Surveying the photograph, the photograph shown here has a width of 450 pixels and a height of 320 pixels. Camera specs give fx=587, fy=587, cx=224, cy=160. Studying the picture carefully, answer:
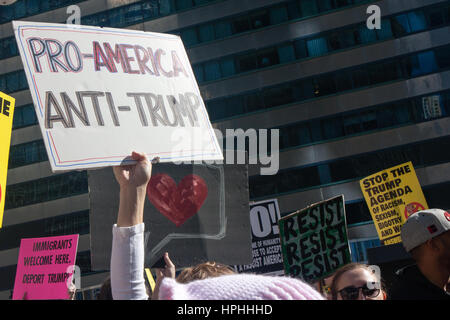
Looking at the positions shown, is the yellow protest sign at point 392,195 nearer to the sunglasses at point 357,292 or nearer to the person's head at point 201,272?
the sunglasses at point 357,292

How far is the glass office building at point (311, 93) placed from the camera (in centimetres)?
3434

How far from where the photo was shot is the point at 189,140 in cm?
364

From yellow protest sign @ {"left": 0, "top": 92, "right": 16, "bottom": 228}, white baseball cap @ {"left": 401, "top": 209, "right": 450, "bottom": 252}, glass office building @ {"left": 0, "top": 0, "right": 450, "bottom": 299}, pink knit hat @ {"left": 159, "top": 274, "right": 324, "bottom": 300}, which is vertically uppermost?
glass office building @ {"left": 0, "top": 0, "right": 450, "bottom": 299}

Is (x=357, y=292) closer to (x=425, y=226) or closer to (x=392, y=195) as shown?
(x=425, y=226)

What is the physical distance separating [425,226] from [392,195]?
9214 mm

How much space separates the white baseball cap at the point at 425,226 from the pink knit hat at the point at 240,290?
1806 mm

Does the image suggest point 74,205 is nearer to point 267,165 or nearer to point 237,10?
point 267,165

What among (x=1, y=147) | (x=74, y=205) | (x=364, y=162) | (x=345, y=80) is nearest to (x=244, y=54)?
(x=345, y=80)

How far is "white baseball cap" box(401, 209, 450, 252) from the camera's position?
2.88m

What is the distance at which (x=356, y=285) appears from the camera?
11.2 feet

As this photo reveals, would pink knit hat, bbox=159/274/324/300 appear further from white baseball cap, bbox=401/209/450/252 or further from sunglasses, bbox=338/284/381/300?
sunglasses, bbox=338/284/381/300

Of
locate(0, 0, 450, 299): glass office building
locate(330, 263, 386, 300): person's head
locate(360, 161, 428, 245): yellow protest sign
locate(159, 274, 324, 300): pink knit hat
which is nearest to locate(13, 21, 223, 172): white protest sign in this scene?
locate(330, 263, 386, 300): person's head

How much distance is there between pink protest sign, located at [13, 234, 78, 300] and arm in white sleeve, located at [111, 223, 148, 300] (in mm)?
7970

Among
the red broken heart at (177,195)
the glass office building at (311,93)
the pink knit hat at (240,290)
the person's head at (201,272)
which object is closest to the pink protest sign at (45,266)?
the red broken heart at (177,195)
